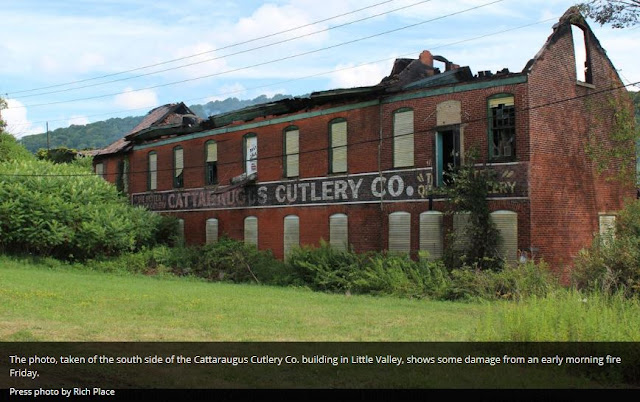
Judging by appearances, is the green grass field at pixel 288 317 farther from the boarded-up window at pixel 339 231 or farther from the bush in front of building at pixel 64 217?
the bush in front of building at pixel 64 217

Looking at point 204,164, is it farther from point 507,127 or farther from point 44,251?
point 507,127

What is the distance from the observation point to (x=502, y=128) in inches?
875

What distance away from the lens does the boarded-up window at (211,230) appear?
34.0 meters

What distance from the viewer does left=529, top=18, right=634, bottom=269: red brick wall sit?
21.9 m

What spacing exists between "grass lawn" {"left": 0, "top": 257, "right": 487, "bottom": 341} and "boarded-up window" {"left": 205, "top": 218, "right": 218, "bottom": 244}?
41.4ft

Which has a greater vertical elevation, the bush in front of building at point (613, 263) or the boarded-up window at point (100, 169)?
the boarded-up window at point (100, 169)

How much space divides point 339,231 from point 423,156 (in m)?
5.14

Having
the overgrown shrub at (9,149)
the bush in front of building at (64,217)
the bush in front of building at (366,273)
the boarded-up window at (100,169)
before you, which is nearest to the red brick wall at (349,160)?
the bush in front of building at (366,273)

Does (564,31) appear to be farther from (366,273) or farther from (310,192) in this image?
(310,192)

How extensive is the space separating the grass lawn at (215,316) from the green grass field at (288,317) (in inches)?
0.7

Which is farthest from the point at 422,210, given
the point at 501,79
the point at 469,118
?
the point at 501,79

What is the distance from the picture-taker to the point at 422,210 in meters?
24.2

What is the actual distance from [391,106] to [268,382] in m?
18.6
